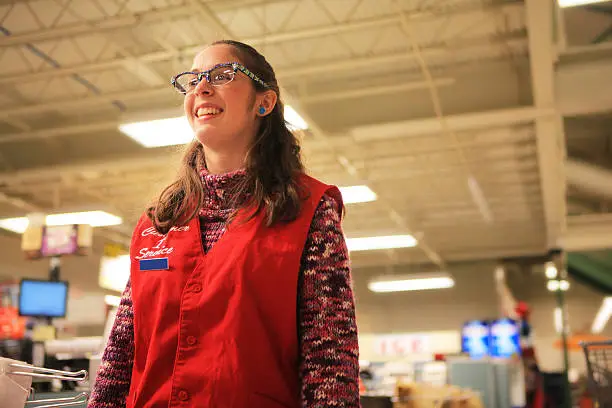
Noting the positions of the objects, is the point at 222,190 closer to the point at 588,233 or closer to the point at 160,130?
the point at 160,130

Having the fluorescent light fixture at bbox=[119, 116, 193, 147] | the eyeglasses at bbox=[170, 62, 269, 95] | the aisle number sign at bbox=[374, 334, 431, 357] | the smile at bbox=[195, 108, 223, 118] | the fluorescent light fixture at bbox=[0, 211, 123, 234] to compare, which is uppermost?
the fluorescent light fixture at bbox=[0, 211, 123, 234]

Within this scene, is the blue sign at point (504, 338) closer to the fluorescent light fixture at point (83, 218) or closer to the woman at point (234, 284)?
the fluorescent light fixture at point (83, 218)

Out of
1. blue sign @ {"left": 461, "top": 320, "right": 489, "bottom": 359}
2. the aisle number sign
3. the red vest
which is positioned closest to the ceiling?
blue sign @ {"left": 461, "top": 320, "right": 489, "bottom": 359}

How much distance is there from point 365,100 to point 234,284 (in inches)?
378

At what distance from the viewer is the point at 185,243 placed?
1.54m

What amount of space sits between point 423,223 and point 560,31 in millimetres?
9426

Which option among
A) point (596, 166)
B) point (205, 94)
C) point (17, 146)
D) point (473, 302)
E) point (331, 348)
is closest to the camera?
point (331, 348)

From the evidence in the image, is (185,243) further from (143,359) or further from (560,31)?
→ (560,31)

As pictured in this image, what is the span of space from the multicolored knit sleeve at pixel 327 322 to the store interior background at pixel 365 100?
2.87 m

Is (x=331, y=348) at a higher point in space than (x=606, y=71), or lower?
lower

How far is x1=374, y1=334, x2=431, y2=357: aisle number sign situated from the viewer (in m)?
18.9

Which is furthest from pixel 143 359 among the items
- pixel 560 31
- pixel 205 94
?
pixel 560 31

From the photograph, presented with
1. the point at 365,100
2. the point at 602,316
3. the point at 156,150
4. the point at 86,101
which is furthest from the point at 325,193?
the point at 602,316

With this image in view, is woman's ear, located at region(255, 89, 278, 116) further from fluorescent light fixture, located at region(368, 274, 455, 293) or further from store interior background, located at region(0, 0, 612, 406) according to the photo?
fluorescent light fixture, located at region(368, 274, 455, 293)
